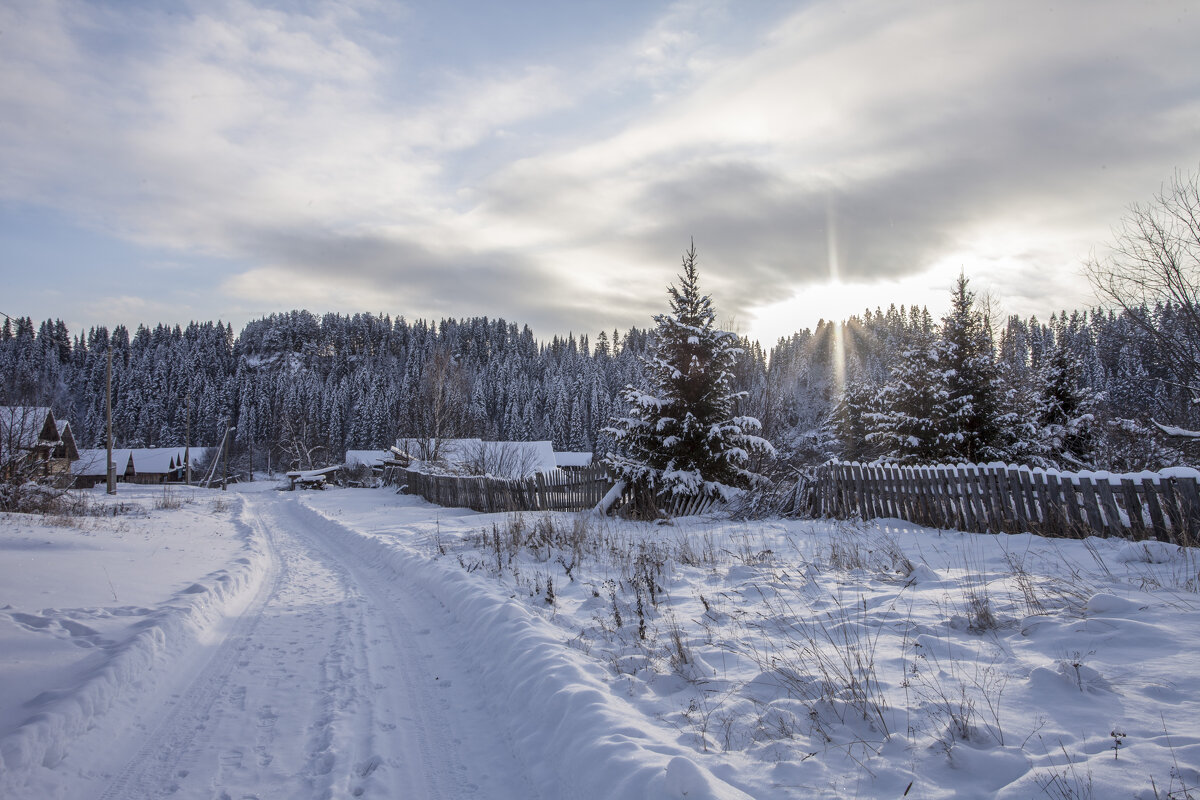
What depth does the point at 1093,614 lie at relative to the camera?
4258 millimetres

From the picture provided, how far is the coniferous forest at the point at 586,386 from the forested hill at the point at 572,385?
0.56 ft

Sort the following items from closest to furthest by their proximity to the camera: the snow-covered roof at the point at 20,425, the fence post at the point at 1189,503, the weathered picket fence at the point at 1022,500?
the fence post at the point at 1189,503 < the weathered picket fence at the point at 1022,500 < the snow-covered roof at the point at 20,425

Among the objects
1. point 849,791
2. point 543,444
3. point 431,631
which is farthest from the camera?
point 543,444

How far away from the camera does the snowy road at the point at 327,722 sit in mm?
3188

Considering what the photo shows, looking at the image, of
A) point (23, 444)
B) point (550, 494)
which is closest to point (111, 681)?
point (550, 494)

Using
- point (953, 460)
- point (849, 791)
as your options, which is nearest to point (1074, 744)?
point (849, 791)

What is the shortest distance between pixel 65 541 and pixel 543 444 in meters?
35.5

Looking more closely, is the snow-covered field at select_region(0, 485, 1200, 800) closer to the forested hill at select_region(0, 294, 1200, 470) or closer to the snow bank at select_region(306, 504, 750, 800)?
the snow bank at select_region(306, 504, 750, 800)

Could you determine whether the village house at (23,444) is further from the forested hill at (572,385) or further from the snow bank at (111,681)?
the snow bank at (111,681)

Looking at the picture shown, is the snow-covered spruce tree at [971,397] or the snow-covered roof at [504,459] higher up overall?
the snow-covered spruce tree at [971,397]

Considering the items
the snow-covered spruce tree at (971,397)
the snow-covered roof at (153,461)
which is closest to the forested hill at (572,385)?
the snow-covered spruce tree at (971,397)

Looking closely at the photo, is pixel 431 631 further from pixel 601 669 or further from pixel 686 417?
pixel 686 417

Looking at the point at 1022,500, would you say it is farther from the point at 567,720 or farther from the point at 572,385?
the point at 572,385

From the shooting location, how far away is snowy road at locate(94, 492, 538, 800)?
3188mm
